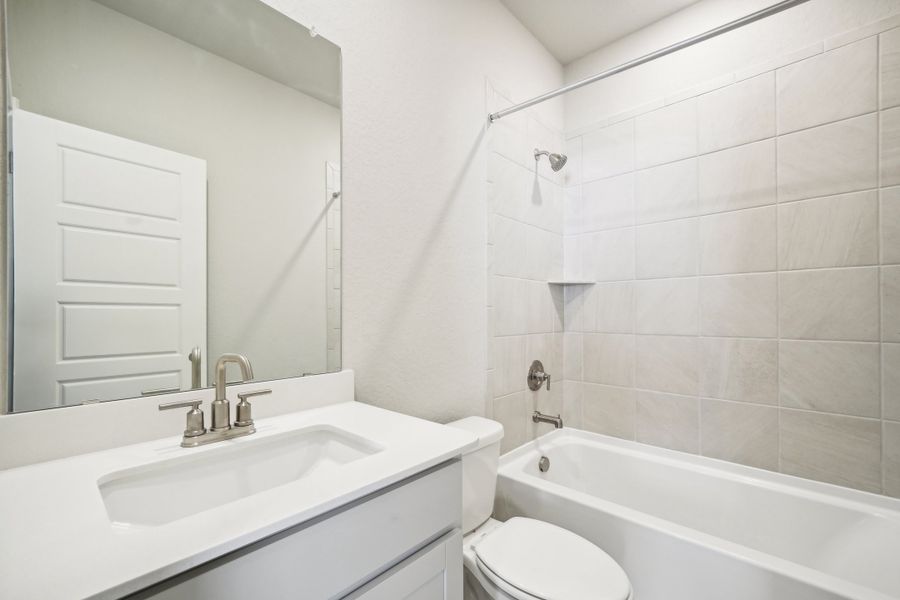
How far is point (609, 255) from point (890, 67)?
115 cm

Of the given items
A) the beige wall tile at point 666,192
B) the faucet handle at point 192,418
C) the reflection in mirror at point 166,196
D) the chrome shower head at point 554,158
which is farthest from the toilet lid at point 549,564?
the chrome shower head at point 554,158

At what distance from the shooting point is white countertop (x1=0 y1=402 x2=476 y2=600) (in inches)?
15.5

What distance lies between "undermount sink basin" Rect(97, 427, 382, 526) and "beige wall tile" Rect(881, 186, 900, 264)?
6.08 ft

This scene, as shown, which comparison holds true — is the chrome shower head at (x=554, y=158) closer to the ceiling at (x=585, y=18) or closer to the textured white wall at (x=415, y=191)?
the textured white wall at (x=415, y=191)

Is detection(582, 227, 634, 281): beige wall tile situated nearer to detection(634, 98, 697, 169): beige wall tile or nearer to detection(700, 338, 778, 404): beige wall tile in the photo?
detection(634, 98, 697, 169): beige wall tile

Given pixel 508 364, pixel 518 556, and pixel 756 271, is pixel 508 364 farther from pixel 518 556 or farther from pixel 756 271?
pixel 756 271

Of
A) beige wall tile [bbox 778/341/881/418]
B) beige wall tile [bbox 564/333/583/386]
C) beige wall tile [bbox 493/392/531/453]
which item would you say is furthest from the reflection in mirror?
beige wall tile [bbox 778/341/881/418]

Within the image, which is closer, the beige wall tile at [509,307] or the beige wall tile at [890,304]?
the beige wall tile at [890,304]

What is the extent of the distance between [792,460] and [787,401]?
23cm

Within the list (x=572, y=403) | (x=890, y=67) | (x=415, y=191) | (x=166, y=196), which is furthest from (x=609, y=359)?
(x=166, y=196)

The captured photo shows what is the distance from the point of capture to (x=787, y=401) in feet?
5.11

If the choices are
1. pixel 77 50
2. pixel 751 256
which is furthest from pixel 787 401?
pixel 77 50

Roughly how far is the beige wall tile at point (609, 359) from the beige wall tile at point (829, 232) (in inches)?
28.3

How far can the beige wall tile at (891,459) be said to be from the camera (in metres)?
1.36
